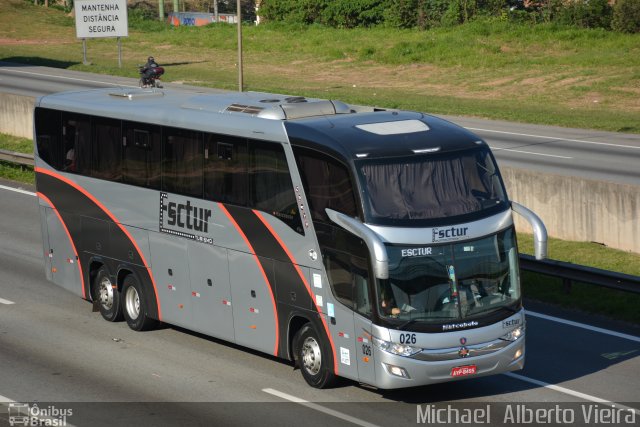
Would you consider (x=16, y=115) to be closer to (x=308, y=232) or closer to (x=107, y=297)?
(x=107, y=297)

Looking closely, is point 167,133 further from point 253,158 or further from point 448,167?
point 448,167

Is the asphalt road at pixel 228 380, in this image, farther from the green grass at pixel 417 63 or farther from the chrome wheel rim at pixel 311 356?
the green grass at pixel 417 63

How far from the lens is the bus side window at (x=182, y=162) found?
16.5m

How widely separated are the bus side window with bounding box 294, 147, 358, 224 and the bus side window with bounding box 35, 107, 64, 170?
6.32 meters

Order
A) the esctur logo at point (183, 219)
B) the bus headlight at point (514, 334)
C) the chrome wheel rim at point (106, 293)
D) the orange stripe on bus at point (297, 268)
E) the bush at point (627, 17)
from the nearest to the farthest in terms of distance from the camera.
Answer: the bus headlight at point (514, 334) < the orange stripe on bus at point (297, 268) < the esctur logo at point (183, 219) < the chrome wheel rim at point (106, 293) < the bush at point (627, 17)

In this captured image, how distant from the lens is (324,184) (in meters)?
14.2

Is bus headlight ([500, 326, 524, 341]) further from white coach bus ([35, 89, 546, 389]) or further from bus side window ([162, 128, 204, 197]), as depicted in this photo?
bus side window ([162, 128, 204, 197])

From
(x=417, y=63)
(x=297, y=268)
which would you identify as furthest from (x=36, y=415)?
(x=417, y=63)

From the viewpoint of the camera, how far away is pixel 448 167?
46.3 ft

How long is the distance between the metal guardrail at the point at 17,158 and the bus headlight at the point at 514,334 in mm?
19814

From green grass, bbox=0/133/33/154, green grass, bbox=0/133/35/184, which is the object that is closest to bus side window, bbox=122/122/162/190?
green grass, bbox=0/133/35/184

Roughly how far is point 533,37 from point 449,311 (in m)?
47.6

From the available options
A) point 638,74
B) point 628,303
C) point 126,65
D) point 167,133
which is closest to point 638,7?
point 638,74

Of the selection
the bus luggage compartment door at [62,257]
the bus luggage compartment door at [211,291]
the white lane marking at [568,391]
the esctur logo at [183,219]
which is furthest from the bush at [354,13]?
the white lane marking at [568,391]
